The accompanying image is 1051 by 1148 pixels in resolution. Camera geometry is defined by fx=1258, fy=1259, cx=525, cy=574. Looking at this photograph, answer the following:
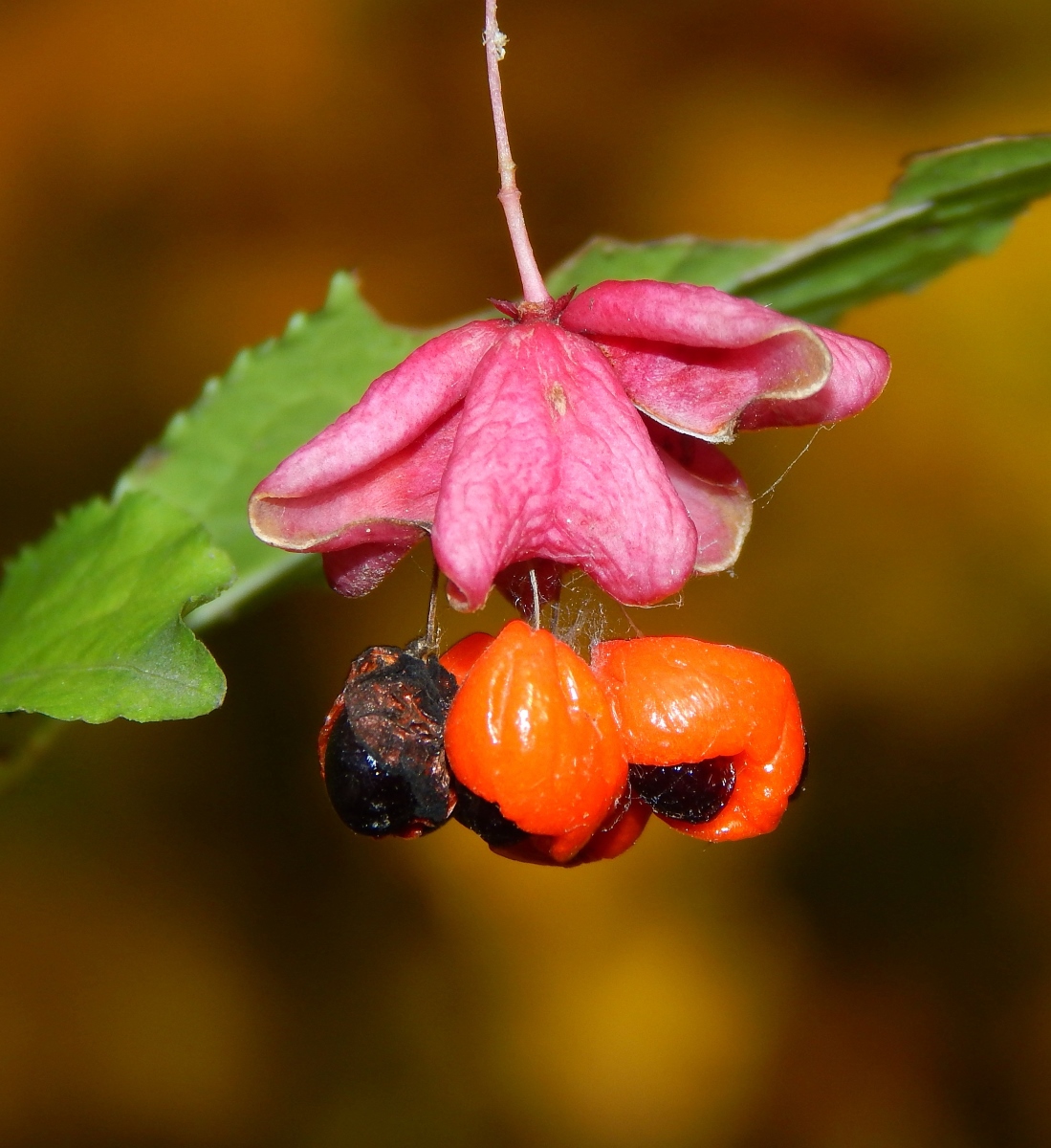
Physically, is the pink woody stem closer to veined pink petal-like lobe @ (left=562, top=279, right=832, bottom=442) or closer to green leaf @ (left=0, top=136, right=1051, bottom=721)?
veined pink petal-like lobe @ (left=562, top=279, right=832, bottom=442)

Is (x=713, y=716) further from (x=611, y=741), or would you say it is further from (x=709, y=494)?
(x=709, y=494)

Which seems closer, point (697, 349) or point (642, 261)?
point (697, 349)

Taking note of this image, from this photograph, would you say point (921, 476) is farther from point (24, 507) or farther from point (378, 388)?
point (378, 388)

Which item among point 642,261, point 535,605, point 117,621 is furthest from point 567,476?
point 642,261

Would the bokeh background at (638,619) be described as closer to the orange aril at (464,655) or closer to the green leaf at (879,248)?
the green leaf at (879,248)

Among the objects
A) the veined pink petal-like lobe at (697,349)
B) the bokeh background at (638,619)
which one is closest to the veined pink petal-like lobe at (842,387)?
the veined pink petal-like lobe at (697,349)

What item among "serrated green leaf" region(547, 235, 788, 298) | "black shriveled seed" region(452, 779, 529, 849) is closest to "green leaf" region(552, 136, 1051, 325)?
"serrated green leaf" region(547, 235, 788, 298)

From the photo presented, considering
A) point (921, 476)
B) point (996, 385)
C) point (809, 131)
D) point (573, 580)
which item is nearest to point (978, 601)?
point (921, 476)
